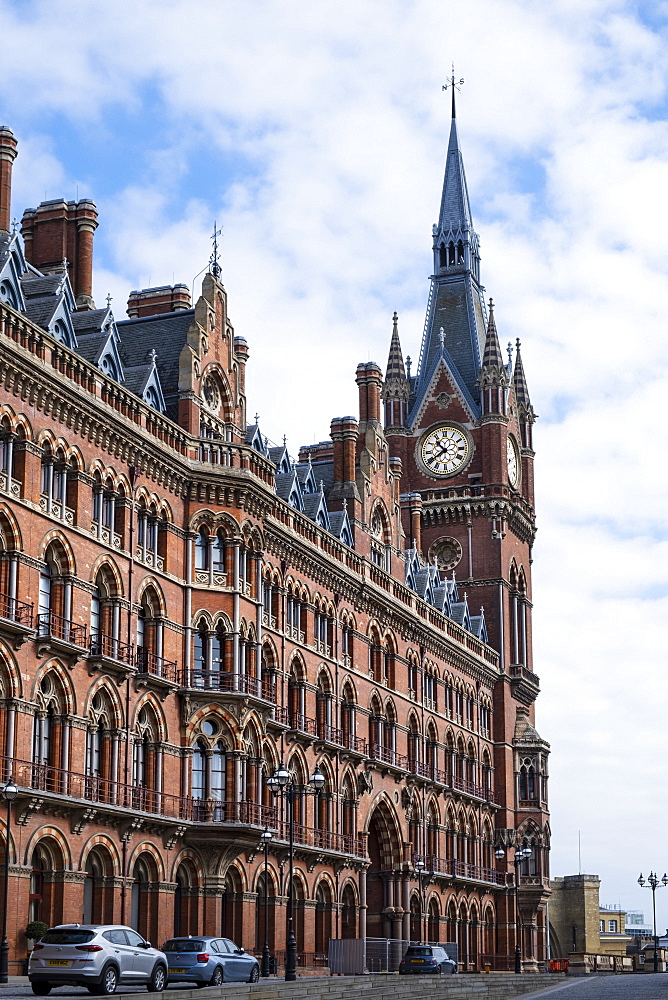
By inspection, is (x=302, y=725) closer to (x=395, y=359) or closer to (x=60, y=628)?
(x=60, y=628)

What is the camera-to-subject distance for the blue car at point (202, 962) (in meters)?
43.0

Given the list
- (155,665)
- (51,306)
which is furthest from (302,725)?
(51,306)

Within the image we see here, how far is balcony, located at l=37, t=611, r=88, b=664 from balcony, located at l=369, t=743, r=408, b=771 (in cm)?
2828

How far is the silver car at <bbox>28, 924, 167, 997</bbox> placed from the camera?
35.6 metres

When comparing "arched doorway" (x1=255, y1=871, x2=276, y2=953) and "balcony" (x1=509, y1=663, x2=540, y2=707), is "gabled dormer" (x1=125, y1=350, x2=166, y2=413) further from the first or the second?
"balcony" (x1=509, y1=663, x2=540, y2=707)

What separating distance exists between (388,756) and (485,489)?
30.2m

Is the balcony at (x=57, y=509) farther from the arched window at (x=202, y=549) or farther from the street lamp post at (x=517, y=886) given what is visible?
the street lamp post at (x=517, y=886)

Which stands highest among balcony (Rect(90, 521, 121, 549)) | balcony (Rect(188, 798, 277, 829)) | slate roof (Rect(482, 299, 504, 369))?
slate roof (Rect(482, 299, 504, 369))

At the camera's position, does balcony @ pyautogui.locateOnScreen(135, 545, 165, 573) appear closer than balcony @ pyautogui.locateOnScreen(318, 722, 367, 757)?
Yes

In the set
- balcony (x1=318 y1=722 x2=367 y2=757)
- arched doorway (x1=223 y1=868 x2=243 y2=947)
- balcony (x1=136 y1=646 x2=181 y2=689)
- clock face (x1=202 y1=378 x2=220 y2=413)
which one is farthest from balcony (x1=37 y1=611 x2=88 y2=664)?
balcony (x1=318 y1=722 x2=367 y2=757)

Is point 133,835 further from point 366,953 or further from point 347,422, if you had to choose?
point 347,422

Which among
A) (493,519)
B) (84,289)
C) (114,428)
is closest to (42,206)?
(84,289)

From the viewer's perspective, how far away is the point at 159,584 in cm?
5597

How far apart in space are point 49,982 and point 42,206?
37734mm
